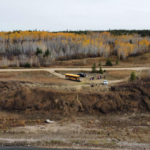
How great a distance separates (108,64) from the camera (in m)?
46.0

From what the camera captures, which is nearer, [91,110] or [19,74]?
[91,110]

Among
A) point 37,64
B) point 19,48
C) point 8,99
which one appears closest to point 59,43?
point 19,48

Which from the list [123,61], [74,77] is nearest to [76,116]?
[74,77]

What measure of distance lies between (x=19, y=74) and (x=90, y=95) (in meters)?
16.9

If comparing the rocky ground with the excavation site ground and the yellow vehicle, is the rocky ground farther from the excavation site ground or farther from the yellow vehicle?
the yellow vehicle

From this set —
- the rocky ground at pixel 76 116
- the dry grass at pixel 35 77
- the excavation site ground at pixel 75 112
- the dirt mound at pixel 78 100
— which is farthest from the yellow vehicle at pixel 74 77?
the dirt mound at pixel 78 100

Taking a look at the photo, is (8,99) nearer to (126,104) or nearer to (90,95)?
(90,95)

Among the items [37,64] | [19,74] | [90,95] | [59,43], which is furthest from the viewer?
[59,43]

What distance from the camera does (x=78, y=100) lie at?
28250mm

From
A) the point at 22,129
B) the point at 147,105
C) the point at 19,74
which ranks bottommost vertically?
the point at 22,129

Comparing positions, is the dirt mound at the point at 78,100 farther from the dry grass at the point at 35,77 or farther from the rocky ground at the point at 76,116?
the dry grass at the point at 35,77

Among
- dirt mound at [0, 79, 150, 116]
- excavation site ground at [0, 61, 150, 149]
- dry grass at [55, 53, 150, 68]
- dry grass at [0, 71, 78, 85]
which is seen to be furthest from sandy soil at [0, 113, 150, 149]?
dry grass at [55, 53, 150, 68]

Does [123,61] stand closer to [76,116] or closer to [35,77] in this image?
[35,77]

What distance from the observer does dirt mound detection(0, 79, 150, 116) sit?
27516 millimetres
